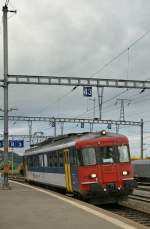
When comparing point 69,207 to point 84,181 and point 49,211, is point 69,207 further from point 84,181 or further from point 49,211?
point 84,181

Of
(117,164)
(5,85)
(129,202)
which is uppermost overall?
(5,85)

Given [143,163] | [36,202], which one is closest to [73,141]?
[36,202]

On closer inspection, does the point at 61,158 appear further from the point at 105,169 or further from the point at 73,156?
the point at 105,169

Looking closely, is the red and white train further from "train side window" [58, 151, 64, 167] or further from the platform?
the platform

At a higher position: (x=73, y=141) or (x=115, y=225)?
(x=73, y=141)

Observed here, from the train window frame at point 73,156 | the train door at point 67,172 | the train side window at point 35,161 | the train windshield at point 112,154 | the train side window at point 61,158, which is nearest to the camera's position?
the train windshield at point 112,154

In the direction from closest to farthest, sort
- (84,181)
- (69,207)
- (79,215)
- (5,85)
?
1. (79,215)
2. (69,207)
3. (84,181)
4. (5,85)

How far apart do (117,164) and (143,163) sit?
92.7 feet

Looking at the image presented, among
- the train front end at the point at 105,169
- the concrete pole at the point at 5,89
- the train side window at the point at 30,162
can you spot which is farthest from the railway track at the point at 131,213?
the train side window at the point at 30,162

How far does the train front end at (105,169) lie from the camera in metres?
20.2

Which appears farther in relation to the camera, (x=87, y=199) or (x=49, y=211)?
(x=87, y=199)

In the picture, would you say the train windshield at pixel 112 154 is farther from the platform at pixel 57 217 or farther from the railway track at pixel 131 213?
the platform at pixel 57 217

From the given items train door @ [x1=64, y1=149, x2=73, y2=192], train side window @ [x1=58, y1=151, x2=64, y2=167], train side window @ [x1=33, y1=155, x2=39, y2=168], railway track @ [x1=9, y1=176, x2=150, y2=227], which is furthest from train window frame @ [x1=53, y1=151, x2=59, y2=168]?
train side window @ [x1=33, y1=155, x2=39, y2=168]

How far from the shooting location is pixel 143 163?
1913 inches
